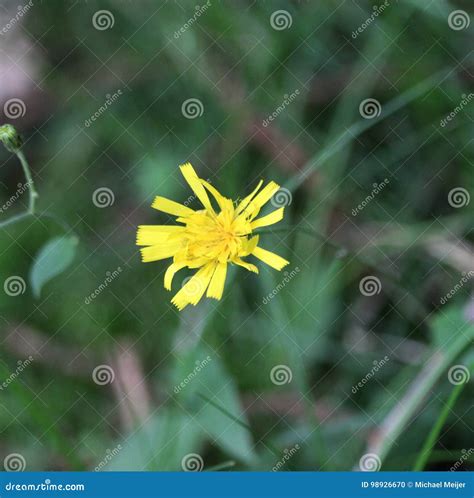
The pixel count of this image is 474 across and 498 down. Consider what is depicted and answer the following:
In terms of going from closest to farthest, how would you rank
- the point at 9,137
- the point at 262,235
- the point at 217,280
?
the point at 9,137 < the point at 217,280 < the point at 262,235

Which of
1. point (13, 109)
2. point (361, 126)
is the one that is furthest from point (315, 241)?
point (13, 109)

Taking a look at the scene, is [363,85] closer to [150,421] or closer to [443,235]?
[443,235]

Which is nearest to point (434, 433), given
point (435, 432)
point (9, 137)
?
point (435, 432)

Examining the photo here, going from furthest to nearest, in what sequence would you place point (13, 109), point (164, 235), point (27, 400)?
point (13, 109), point (27, 400), point (164, 235)

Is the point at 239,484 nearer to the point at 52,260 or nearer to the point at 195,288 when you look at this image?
the point at 195,288

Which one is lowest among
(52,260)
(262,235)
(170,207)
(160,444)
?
(160,444)

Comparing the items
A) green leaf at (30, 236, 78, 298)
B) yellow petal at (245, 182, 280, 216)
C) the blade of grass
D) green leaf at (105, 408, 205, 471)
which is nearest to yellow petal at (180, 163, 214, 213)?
yellow petal at (245, 182, 280, 216)

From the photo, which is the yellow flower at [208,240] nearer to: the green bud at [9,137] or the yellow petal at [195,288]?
the yellow petal at [195,288]

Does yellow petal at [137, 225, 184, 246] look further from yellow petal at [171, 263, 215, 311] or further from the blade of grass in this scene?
the blade of grass
